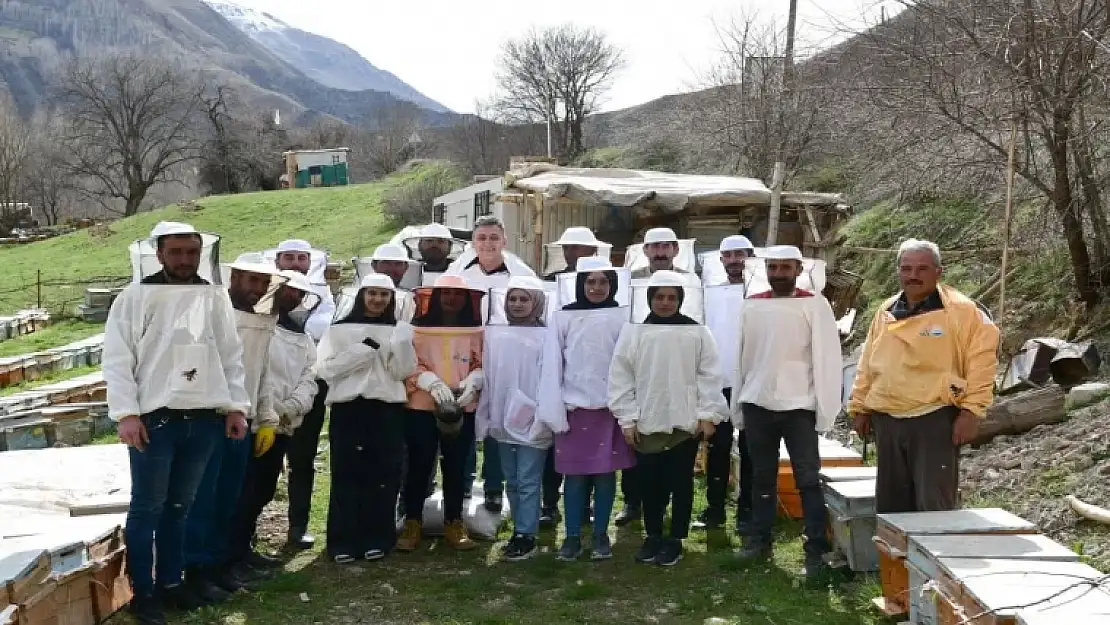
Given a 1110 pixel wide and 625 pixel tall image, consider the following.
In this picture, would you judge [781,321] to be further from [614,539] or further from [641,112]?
[641,112]

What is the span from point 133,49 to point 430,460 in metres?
160

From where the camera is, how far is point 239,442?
552 cm

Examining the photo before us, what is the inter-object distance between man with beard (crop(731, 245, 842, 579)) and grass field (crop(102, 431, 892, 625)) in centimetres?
40

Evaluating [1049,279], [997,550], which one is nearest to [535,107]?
[1049,279]

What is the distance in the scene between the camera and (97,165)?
5800cm

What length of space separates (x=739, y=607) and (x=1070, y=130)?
220 inches

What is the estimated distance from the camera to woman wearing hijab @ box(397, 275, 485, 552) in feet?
20.2

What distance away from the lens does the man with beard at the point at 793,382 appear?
581 cm

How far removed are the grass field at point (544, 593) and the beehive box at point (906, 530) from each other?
198mm

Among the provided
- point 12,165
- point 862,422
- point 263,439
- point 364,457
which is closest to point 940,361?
point 862,422

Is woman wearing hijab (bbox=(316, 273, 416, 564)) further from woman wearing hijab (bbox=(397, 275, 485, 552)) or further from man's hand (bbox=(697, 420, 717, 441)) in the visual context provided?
man's hand (bbox=(697, 420, 717, 441))

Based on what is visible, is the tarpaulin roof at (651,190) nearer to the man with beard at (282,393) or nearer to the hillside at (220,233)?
the man with beard at (282,393)

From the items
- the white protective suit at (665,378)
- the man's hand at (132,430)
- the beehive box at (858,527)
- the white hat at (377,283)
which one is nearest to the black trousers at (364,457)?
the white hat at (377,283)

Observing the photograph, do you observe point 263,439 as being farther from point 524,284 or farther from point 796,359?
point 796,359
